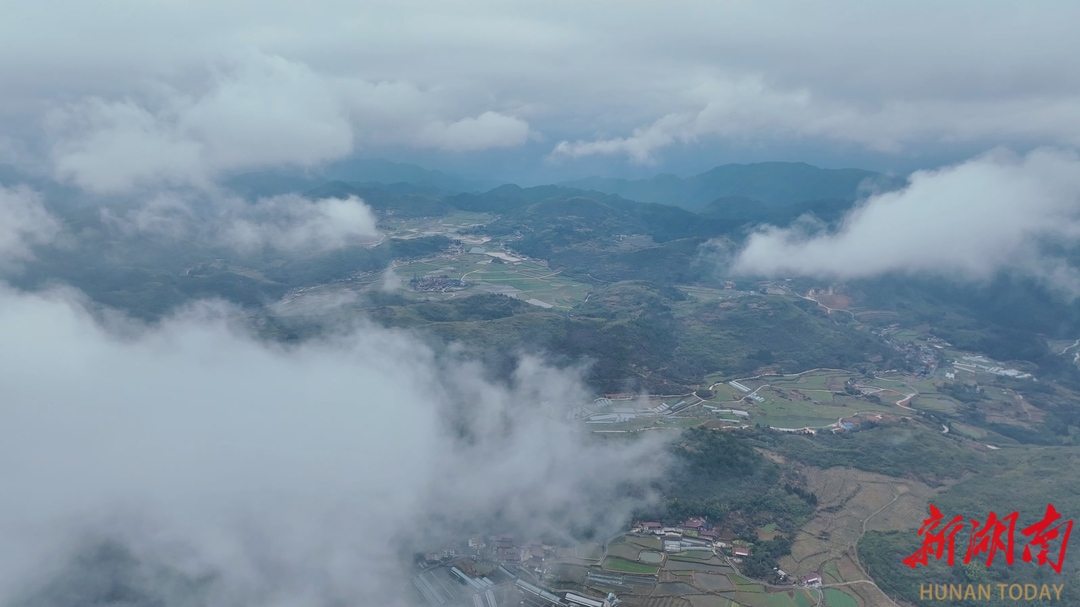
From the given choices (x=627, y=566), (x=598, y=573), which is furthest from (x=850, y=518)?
(x=598, y=573)

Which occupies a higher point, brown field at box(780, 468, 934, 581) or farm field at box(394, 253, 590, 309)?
farm field at box(394, 253, 590, 309)

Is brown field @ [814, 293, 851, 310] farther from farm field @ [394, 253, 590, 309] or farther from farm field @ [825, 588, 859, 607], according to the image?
farm field @ [825, 588, 859, 607]

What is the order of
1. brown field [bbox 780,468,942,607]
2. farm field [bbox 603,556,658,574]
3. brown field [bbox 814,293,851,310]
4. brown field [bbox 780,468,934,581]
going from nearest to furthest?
farm field [bbox 603,556,658,574] → brown field [bbox 780,468,942,607] → brown field [bbox 780,468,934,581] → brown field [bbox 814,293,851,310]

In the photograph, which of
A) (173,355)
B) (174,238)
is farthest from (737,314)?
(174,238)

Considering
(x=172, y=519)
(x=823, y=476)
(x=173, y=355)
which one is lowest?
(x=823, y=476)

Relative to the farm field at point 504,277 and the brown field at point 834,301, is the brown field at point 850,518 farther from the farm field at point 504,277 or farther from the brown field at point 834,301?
the brown field at point 834,301

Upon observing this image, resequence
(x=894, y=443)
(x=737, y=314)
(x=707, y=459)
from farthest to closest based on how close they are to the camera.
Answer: (x=737, y=314) < (x=894, y=443) < (x=707, y=459)

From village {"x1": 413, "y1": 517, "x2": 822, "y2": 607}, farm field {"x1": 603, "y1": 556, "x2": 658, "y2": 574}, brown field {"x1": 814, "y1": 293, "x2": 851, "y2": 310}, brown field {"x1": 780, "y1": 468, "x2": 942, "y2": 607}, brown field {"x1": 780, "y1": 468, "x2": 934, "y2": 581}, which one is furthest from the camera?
brown field {"x1": 814, "y1": 293, "x2": 851, "y2": 310}

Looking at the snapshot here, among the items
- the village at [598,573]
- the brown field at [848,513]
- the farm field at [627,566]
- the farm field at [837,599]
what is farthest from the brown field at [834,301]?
the farm field at [627,566]

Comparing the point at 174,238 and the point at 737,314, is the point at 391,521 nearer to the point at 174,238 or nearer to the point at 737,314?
the point at 737,314

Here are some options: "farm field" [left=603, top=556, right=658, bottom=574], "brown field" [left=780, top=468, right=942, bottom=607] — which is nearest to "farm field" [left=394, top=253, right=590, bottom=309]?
"brown field" [left=780, top=468, right=942, bottom=607]

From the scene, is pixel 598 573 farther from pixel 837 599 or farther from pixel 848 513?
pixel 848 513
